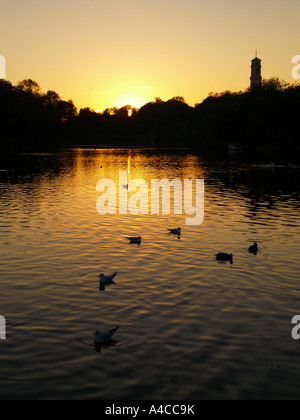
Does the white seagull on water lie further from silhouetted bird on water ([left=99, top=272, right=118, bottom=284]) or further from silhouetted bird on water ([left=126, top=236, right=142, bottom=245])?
silhouetted bird on water ([left=126, top=236, right=142, bottom=245])

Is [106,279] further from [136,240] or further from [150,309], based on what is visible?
[136,240]

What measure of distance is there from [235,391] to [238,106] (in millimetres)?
146458

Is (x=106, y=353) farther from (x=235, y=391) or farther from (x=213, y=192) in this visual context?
(x=213, y=192)

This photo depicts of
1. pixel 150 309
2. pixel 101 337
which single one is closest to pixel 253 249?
pixel 150 309

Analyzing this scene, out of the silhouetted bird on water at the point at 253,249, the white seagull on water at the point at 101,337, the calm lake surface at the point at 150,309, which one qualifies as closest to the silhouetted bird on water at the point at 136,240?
the calm lake surface at the point at 150,309

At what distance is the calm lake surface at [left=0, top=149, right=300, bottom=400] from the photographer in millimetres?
10359

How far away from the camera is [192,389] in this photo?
10008mm

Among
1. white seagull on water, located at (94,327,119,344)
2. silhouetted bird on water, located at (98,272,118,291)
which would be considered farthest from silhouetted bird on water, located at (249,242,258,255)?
white seagull on water, located at (94,327,119,344)

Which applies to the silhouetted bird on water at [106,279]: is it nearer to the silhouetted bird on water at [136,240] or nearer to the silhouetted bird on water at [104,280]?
the silhouetted bird on water at [104,280]

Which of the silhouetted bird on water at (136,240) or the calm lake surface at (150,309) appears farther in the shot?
the silhouetted bird on water at (136,240)

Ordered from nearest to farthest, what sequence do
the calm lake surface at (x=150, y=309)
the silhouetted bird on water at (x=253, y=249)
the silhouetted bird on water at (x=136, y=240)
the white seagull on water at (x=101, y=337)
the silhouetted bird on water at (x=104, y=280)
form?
the calm lake surface at (x=150, y=309)
the white seagull on water at (x=101, y=337)
the silhouetted bird on water at (x=104, y=280)
the silhouetted bird on water at (x=253, y=249)
the silhouetted bird on water at (x=136, y=240)

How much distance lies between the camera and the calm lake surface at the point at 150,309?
10.4 metres

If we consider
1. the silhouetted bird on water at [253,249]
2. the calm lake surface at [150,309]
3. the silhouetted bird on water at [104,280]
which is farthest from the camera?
the silhouetted bird on water at [253,249]
